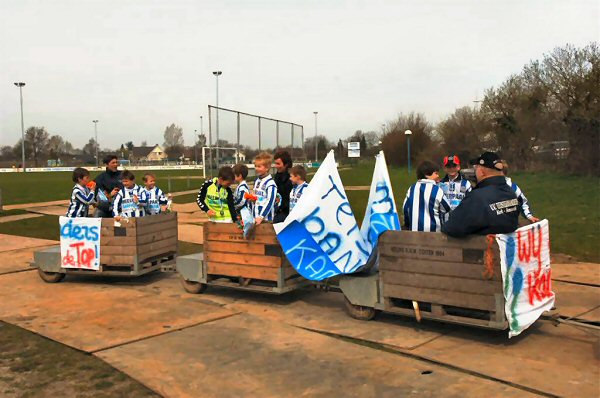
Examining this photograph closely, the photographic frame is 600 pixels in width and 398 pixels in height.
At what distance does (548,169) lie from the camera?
34156 mm

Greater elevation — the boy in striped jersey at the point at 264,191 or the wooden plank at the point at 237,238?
the boy in striped jersey at the point at 264,191

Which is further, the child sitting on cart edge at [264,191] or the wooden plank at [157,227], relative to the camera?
the wooden plank at [157,227]

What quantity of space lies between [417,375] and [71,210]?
5.98 meters

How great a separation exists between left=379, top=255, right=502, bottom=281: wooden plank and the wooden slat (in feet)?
4.89

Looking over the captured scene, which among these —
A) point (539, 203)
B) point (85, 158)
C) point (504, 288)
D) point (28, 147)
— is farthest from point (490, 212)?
point (85, 158)

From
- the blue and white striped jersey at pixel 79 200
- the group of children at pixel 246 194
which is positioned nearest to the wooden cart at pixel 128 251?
the blue and white striped jersey at pixel 79 200

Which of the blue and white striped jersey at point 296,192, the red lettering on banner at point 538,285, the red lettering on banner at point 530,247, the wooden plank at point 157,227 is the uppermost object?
the blue and white striped jersey at point 296,192

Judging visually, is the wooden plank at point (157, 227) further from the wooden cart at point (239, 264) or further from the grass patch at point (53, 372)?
the grass patch at point (53, 372)

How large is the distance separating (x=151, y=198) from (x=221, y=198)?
6.49 ft

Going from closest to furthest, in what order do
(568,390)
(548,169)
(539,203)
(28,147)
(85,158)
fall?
(568,390)
(539,203)
(548,169)
(28,147)
(85,158)

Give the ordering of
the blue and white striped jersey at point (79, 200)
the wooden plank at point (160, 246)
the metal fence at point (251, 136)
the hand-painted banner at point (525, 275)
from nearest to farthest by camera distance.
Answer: the hand-painted banner at point (525, 275) → the wooden plank at point (160, 246) → the blue and white striped jersey at point (79, 200) → the metal fence at point (251, 136)

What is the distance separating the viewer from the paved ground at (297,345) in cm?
420

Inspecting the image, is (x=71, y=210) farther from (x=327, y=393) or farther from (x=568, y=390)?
(x=568, y=390)

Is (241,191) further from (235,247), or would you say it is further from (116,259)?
(116,259)
